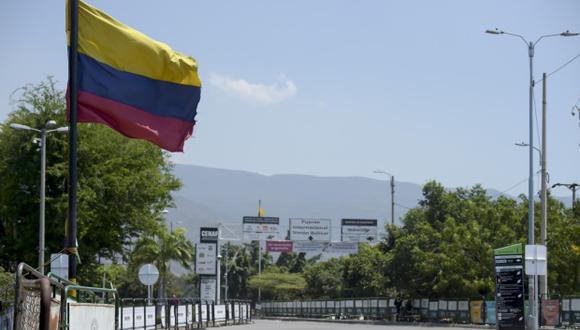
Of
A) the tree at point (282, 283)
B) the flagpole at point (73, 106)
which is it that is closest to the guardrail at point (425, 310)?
the tree at point (282, 283)

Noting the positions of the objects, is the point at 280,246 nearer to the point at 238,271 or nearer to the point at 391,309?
the point at 391,309

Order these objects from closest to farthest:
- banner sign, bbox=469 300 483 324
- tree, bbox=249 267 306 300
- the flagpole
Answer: the flagpole → banner sign, bbox=469 300 483 324 → tree, bbox=249 267 306 300

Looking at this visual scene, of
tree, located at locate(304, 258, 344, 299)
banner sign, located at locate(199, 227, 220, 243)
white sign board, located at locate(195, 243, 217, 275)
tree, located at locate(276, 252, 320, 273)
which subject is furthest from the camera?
tree, located at locate(276, 252, 320, 273)

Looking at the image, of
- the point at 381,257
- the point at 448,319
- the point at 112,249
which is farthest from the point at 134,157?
the point at 381,257

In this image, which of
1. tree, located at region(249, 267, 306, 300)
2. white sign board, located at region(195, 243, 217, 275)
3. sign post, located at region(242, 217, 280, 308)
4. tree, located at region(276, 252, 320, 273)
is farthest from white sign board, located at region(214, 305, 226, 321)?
tree, located at region(276, 252, 320, 273)

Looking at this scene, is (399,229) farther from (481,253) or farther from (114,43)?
(114,43)

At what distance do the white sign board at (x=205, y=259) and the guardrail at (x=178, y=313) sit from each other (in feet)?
27.6

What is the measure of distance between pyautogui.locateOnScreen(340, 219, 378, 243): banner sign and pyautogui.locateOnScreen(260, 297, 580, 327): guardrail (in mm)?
9826

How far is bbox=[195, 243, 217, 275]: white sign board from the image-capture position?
65688mm

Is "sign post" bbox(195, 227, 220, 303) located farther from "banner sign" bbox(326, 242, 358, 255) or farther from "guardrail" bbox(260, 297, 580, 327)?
"banner sign" bbox(326, 242, 358, 255)

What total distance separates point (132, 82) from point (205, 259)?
2012 inches

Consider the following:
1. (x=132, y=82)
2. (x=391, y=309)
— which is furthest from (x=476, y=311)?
(x=132, y=82)

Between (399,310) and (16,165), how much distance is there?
2531 cm

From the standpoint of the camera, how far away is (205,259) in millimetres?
66188
